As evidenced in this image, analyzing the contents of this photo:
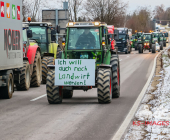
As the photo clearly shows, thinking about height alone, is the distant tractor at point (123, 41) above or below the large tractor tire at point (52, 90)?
above

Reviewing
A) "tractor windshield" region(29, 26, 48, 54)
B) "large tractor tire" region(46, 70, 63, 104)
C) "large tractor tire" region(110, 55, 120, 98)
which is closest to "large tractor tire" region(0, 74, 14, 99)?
"large tractor tire" region(46, 70, 63, 104)

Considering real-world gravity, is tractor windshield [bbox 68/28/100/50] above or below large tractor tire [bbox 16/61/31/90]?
above

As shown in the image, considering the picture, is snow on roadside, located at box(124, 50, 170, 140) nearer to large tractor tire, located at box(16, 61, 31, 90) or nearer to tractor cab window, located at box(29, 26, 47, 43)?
large tractor tire, located at box(16, 61, 31, 90)

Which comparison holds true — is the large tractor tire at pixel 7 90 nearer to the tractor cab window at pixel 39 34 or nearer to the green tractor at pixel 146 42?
the tractor cab window at pixel 39 34

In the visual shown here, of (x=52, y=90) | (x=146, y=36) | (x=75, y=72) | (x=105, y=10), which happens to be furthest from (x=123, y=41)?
(x=52, y=90)

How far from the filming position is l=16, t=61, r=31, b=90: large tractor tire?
16.3m

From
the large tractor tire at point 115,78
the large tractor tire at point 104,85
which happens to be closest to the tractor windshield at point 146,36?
the large tractor tire at point 115,78

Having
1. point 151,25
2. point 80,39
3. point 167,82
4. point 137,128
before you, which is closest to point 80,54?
point 80,39

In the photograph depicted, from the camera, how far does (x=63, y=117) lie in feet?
32.8

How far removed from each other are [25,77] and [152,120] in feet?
26.1

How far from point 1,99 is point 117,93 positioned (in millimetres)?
3786

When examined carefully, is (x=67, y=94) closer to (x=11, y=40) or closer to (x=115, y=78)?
(x=115, y=78)

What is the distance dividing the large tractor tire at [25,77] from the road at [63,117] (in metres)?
1.53

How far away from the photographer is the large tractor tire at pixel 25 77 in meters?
16.3
